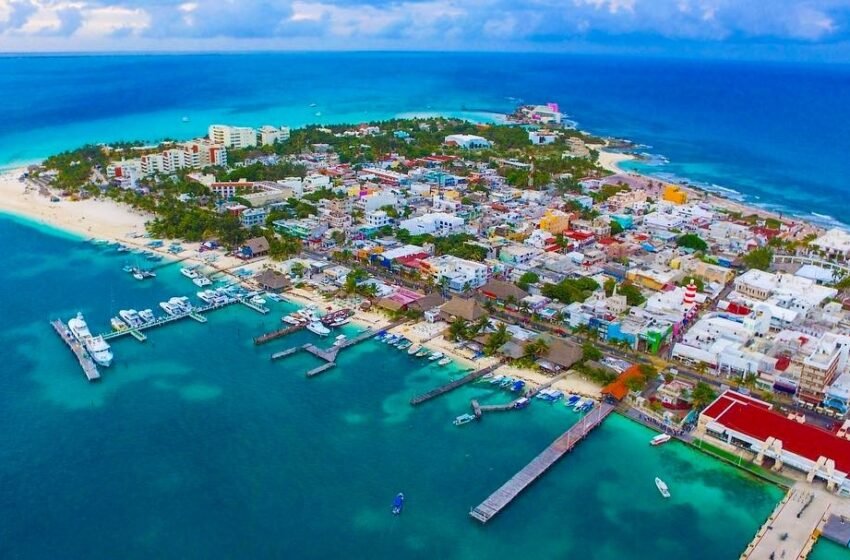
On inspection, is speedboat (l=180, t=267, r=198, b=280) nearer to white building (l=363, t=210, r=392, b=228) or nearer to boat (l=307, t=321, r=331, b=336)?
boat (l=307, t=321, r=331, b=336)

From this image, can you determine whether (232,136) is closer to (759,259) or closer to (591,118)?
(759,259)

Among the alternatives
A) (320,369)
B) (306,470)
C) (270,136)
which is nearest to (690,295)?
(320,369)

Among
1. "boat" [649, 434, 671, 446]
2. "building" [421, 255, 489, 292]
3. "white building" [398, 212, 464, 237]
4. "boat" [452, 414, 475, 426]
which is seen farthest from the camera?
"white building" [398, 212, 464, 237]

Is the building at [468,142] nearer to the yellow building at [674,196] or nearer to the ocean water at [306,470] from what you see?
the yellow building at [674,196]

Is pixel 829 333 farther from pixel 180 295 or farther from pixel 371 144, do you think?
pixel 371 144

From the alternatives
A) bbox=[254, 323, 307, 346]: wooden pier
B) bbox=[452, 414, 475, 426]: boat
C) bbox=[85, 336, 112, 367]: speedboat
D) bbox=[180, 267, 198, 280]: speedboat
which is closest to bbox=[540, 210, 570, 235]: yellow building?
bbox=[254, 323, 307, 346]: wooden pier

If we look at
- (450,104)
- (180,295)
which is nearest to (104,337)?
(180,295)
